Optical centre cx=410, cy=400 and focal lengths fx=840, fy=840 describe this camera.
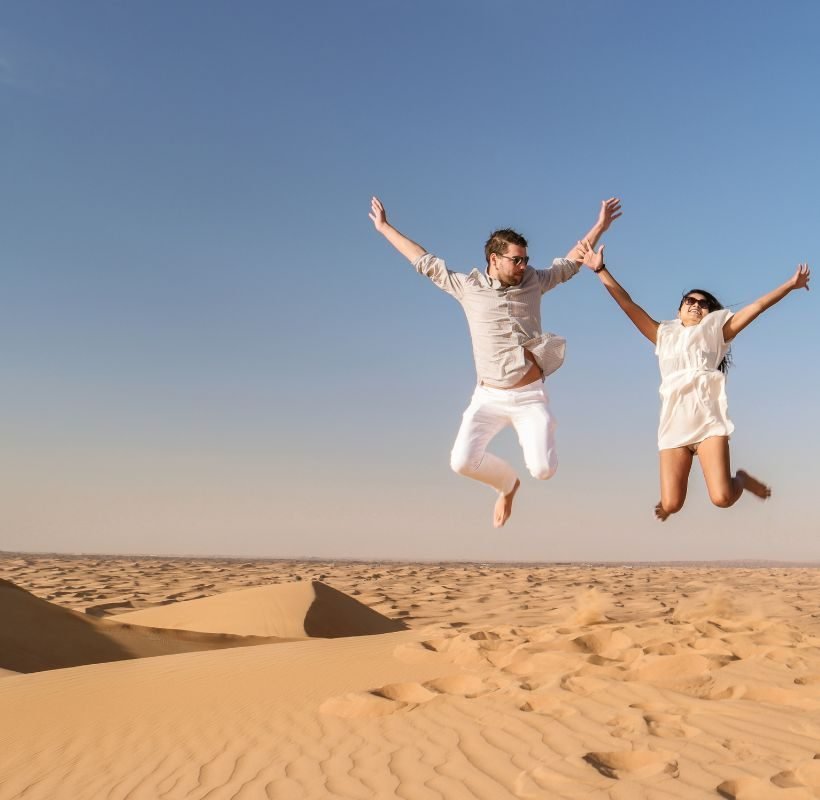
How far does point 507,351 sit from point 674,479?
183 centimetres

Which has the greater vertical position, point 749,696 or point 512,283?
point 512,283

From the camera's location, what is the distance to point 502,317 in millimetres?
6562

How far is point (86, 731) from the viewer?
508cm

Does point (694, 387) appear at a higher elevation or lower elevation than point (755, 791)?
higher

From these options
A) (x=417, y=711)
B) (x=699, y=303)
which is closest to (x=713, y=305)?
(x=699, y=303)

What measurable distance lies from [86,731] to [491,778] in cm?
279

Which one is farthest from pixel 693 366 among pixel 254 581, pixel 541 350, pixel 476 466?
pixel 254 581

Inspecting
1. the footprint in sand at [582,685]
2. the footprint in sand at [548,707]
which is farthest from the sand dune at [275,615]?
the footprint in sand at [548,707]

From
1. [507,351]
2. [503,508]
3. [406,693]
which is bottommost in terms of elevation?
[406,693]

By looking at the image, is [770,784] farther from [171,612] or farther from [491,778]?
[171,612]

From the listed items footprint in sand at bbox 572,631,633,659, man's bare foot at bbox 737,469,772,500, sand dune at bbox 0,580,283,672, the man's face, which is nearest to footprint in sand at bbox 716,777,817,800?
footprint in sand at bbox 572,631,633,659

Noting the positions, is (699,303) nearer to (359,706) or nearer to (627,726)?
(627,726)

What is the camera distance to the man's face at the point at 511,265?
21.3 ft

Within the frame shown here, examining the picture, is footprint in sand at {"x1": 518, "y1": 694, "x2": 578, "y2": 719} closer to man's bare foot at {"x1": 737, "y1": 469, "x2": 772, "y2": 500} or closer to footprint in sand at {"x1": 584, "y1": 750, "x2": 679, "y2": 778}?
footprint in sand at {"x1": 584, "y1": 750, "x2": 679, "y2": 778}
